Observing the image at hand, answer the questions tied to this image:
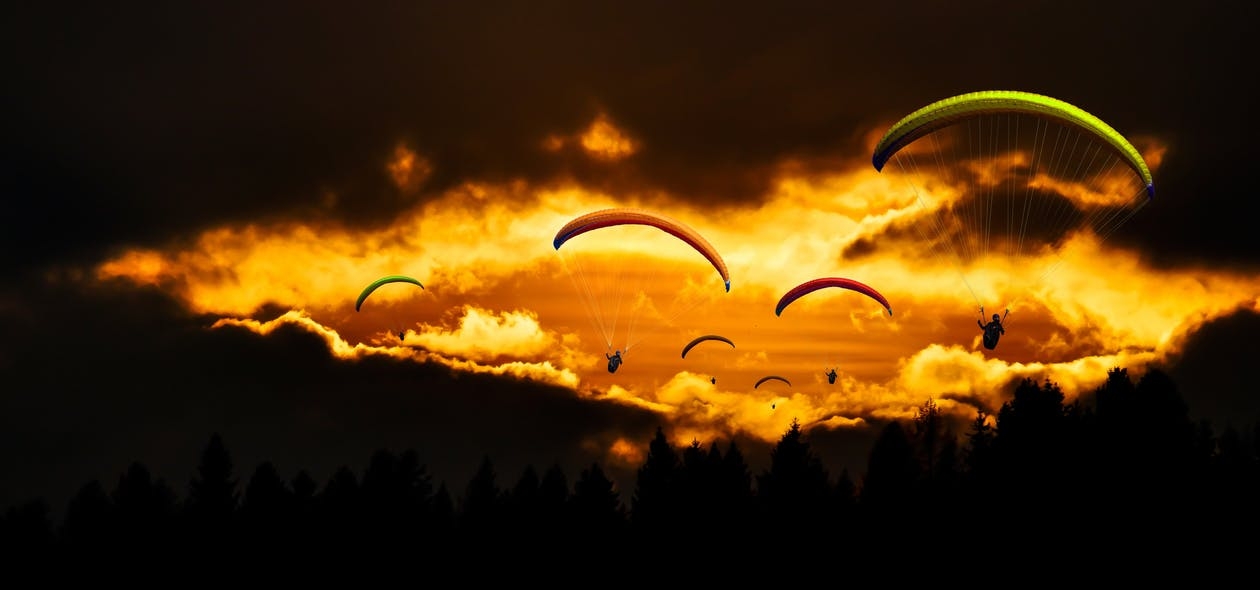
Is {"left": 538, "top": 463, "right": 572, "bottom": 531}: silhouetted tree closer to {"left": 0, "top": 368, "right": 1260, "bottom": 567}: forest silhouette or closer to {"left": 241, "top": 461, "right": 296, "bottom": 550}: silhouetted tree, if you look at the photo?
{"left": 0, "top": 368, "right": 1260, "bottom": 567}: forest silhouette

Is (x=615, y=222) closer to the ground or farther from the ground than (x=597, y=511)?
farther from the ground

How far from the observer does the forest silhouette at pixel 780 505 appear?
57.5 metres

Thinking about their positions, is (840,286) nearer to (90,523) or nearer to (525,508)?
(525,508)

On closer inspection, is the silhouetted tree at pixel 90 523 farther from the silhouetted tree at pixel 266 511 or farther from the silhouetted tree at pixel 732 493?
the silhouetted tree at pixel 732 493

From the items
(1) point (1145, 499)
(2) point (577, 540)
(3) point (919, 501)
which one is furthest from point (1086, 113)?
(2) point (577, 540)

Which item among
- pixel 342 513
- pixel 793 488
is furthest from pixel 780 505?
pixel 342 513

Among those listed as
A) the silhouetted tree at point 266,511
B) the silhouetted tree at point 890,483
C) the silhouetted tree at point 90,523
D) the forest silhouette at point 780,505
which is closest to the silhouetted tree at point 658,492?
the forest silhouette at point 780,505

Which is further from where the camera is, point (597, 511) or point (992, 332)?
point (597, 511)

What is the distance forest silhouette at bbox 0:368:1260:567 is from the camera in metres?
57.5

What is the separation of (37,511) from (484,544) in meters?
33.9

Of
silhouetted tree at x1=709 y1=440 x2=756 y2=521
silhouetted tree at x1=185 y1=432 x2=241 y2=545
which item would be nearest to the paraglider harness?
silhouetted tree at x1=709 y1=440 x2=756 y2=521

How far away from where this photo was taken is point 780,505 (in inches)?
2776

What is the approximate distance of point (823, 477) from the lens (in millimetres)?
71625

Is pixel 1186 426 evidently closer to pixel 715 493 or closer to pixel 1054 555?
pixel 1054 555
